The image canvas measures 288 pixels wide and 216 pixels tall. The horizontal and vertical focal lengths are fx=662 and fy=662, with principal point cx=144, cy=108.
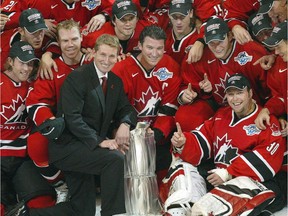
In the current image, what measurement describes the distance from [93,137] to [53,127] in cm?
24

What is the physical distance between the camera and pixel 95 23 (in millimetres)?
4414

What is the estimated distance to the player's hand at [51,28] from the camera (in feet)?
14.3

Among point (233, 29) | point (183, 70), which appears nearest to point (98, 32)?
point (183, 70)

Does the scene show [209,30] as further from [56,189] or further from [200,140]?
[56,189]

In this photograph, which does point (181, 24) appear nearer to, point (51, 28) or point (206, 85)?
point (206, 85)

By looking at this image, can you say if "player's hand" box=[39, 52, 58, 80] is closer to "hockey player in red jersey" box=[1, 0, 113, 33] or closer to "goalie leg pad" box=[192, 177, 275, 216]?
"hockey player in red jersey" box=[1, 0, 113, 33]

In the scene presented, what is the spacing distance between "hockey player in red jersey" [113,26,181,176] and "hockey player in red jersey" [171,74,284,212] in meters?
0.20

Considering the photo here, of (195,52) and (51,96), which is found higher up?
(195,52)

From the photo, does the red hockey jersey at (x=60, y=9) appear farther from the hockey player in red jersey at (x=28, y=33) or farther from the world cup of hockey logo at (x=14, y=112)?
the world cup of hockey logo at (x=14, y=112)

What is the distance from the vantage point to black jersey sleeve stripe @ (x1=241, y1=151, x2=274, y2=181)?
3783mm

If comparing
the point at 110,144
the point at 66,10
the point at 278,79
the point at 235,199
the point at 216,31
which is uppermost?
the point at 66,10

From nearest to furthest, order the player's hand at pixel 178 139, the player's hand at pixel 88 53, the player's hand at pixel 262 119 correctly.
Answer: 1. the player's hand at pixel 262 119
2. the player's hand at pixel 178 139
3. the player's hand at pixel 88 53

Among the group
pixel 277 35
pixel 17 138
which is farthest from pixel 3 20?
pixel 277 35

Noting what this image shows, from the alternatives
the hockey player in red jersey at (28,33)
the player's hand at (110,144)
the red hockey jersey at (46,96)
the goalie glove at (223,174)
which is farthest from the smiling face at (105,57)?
the goalie glove at (223,174)
